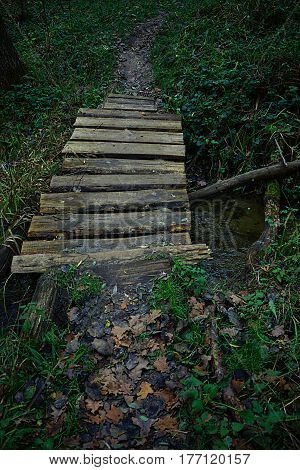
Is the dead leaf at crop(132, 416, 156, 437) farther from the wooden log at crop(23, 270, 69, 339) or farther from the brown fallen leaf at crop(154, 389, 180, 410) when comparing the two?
the wooden log at crop(23, 270, 69, 339)

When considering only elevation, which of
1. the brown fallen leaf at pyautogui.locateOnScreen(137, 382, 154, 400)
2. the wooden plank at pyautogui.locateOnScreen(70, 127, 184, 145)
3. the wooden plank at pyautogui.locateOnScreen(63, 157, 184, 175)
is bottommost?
the brown fallen leaf at pyautogui.locateOnScreen(137, 382, 154, 400)

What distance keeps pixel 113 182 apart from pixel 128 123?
6.63 ft

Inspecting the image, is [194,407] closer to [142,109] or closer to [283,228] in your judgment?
[283,228]

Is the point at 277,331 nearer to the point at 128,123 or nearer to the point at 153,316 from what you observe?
the point at 153,316

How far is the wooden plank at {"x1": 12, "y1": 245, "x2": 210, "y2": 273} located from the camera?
10.7 ft

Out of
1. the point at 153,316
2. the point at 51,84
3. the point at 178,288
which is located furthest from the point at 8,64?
the point at 153,316

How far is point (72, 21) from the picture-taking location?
1094cm

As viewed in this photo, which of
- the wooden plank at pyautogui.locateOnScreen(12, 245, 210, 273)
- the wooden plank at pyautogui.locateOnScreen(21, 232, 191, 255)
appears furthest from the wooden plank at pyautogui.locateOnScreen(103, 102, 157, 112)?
the wooden plank at pyautogui.locateOnScreen(12, 245, 210, 273)

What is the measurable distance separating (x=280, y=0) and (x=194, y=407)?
9079 mm

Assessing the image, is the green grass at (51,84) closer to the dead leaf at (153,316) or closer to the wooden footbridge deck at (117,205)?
the wooden footbridge deck at (117,205)

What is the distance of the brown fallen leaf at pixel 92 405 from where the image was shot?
2.35 meters

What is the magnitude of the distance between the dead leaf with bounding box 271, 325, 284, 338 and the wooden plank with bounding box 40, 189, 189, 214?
1874 mm

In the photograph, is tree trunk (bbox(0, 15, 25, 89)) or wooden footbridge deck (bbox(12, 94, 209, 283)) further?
tree trunk (bbox(0, 15, 25, 89))

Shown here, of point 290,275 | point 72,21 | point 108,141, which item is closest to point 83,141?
A: point 108,141
